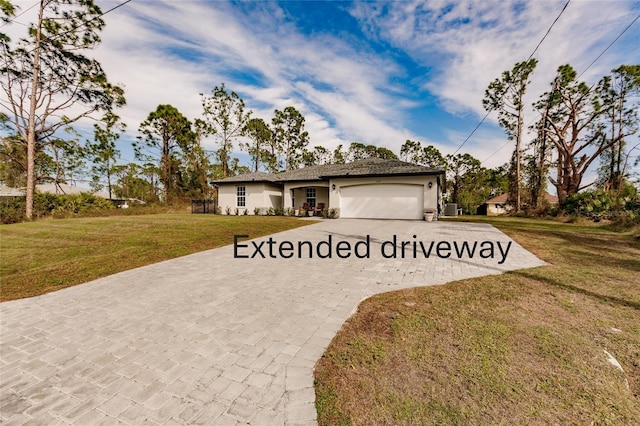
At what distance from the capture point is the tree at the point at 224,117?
1126 inches

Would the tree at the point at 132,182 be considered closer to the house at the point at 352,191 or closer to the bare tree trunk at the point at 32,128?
the bare tree trunk at the point at 32,128

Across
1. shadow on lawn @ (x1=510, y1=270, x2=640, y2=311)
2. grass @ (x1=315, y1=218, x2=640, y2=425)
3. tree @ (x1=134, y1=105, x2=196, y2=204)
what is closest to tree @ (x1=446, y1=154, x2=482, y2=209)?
tree @ (x1=134, y1=105, x2=196, y2=204)

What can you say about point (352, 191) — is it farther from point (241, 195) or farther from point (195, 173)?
point (195, 173)

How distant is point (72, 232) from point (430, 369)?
41.3 feet

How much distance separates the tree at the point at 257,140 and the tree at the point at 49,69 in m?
14.4

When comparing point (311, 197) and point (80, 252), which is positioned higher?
point (311, 197)

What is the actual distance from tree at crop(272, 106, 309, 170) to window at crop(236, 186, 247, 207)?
47.5 ft

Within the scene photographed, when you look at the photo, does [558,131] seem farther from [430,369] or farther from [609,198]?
[430,369]

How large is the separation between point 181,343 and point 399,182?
15.1 m

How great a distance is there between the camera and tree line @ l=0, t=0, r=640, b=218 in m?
15.6

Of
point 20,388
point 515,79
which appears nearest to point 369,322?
point 20,388

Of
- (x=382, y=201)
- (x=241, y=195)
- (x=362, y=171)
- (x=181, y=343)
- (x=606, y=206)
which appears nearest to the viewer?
Answer: (x=181, y=343)

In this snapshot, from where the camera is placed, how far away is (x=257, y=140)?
104 ft

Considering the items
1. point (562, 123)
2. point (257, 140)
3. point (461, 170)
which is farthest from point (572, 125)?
point (257, 140)
